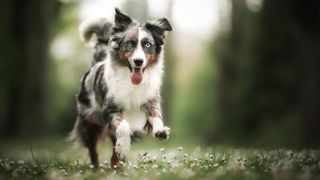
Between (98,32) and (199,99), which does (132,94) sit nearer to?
(98,32)

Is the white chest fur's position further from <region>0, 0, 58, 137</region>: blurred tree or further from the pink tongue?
<region>0, 0, 58, 137</region>: blurred tree

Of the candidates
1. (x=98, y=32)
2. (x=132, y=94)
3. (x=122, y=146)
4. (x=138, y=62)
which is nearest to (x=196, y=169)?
(x=122, y=146)

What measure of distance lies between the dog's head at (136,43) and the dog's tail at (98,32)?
2012mm

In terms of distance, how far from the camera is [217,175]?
7.81 meters

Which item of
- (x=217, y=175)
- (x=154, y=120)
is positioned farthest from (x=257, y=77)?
(x=217, y=175)

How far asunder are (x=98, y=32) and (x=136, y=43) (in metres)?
3.04

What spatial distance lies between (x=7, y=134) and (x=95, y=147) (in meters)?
15.5

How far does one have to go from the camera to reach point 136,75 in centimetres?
992

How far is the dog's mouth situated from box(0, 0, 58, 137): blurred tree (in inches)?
681

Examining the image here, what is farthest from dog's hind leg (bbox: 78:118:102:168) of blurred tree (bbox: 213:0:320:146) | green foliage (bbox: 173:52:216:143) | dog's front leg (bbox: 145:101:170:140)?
green foliage (bbox: 173:52:216:143)

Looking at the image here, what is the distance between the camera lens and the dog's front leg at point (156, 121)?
30.6 feet

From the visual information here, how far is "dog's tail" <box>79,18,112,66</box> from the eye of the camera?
40.6ft

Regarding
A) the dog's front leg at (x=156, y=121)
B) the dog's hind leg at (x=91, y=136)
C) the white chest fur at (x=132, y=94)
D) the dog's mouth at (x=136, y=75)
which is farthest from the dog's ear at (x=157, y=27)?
the dog's hind leg at (x=91, y=136)

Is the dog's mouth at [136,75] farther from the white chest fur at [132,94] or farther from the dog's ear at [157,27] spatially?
the dog's ear at [157,27]
